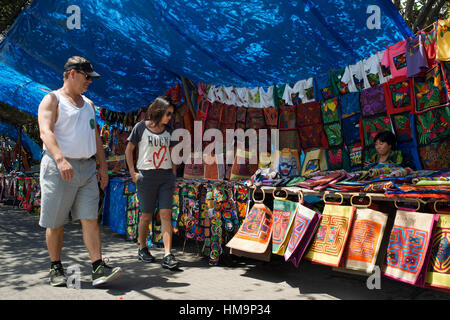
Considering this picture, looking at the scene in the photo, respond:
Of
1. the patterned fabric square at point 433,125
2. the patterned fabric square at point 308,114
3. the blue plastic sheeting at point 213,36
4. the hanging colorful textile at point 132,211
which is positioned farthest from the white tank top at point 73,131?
the patterned fabric square at point 433,125

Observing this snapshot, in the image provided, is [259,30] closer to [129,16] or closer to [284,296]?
[129,16]

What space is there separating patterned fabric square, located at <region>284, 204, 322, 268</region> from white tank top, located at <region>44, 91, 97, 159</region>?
1.75 metres

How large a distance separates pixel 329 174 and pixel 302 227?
68cm

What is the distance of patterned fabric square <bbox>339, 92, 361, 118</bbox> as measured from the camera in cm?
434

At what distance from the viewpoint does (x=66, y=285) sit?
295cm

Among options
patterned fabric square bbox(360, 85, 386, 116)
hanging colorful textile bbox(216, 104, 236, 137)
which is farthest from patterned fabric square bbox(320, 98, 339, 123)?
hanging colorful textile bbox(216, 104, 236, 137)

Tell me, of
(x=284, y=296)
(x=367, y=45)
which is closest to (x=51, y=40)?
(x=367, y=45)

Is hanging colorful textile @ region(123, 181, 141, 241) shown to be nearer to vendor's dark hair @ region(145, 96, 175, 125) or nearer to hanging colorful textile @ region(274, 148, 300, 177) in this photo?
vendor's dark hair @ region(145, 96, 175, 125)

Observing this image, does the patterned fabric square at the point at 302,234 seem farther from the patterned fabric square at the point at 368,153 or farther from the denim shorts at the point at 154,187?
the patterned fabric square at the point at 368,153

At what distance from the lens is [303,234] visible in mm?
2861

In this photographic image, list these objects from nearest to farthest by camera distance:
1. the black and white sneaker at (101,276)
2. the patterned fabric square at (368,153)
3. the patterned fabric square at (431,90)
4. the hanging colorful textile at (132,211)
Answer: the black and white sneaker at (101,276)
the patterned fabric square at (431,90)
the patterned fabric square at (368,153)
the hanging colorful textile at (132,211)

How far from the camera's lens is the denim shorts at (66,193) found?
2.79 meters

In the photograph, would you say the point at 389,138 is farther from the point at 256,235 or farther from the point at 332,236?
the point at 256,235
